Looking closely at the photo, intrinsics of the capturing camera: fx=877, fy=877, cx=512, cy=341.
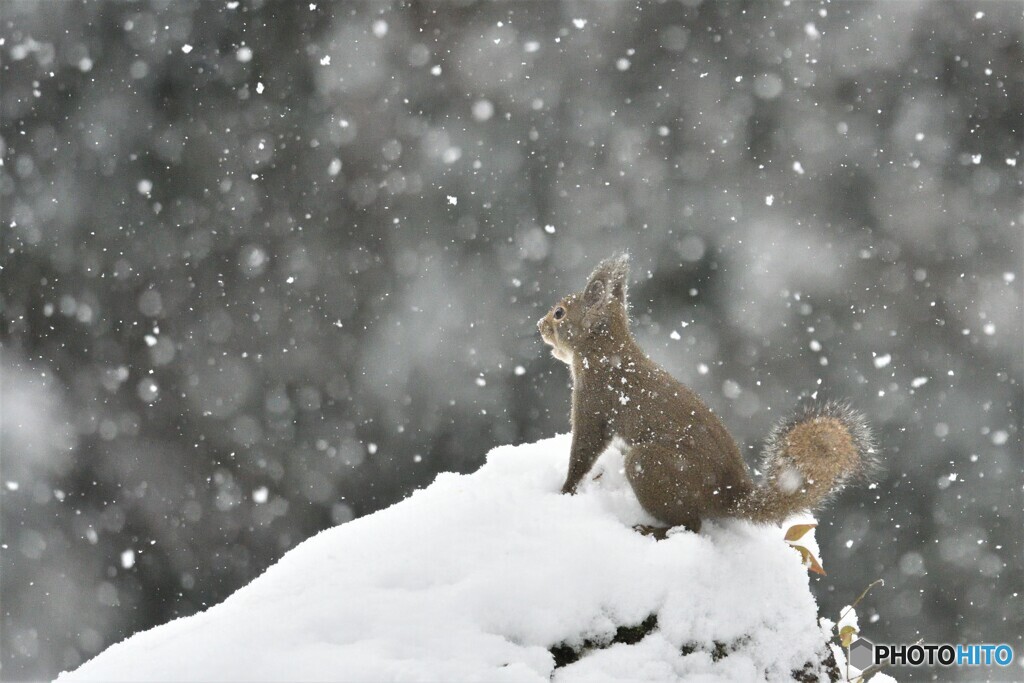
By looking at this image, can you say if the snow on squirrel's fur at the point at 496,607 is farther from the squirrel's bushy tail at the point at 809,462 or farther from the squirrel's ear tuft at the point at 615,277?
the squirrel's ear tuft at the point at 615,277

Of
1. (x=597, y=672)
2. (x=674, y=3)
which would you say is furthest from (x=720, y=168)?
(x=597, y=672)

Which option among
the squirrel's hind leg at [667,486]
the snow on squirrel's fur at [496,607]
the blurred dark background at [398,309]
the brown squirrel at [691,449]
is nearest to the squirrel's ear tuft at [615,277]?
the brown squirrel at [691,449]

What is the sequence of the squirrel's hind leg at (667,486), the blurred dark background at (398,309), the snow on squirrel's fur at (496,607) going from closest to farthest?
the snow on squirrel's fur at (496,607), the squirrel's hind leg at (667,486), the blurred dark background at (398,309)

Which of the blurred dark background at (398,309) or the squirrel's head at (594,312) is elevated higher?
the blurred dark background at (398,309)

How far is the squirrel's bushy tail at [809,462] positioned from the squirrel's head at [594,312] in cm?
93

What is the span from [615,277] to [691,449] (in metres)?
1.03

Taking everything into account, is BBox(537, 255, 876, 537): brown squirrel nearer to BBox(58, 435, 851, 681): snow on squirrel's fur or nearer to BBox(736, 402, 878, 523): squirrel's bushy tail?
BBox(736, 402, 878, 523): squirrel's bushy tail

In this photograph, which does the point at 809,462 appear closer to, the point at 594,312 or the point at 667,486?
the point at 667,486

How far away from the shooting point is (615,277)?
13.2ft

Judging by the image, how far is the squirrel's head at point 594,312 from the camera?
3975 millimetres

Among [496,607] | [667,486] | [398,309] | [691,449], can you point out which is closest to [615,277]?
[691,449]

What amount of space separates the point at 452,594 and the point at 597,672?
464mm

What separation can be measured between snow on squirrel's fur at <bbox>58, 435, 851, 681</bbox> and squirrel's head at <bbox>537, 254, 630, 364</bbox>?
1078 millimetres

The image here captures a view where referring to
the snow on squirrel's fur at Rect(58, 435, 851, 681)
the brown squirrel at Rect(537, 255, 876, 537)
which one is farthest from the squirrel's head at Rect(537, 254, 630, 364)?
the snow on squirrel's fur at Rect(58, 435, 851, 681)
